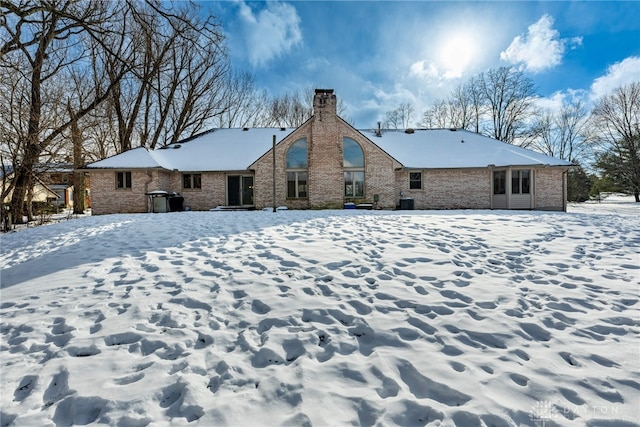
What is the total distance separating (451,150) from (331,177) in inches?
331

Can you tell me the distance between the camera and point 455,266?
4781mm

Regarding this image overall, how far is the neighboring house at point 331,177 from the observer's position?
16094 millimetres

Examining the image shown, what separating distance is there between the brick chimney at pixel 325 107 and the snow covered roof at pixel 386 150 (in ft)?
11.9

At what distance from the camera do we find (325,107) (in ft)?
52.2

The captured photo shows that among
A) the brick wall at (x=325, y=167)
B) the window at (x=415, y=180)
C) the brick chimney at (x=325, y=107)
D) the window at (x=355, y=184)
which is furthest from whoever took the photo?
the window at (x=415, y=180)

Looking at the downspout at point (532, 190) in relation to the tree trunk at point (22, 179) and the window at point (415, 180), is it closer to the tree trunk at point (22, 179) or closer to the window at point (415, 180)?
the window at point (415, 180)

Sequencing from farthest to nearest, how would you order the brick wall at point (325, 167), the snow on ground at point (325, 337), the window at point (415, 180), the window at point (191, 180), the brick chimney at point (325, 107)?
1. the window at point (191, 180)
2. the window at point (415, 180)
3. the brick wall at point (325, 167)
4. the brick chimney at point (325, 107)
5. the snow on ground at point (325, 337)

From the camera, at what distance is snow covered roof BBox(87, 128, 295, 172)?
53.9ft

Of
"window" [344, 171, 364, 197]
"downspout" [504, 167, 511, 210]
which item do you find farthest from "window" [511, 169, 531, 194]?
"window" [344, 171, 364, 197]

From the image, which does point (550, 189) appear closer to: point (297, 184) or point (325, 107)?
point (325, 107)

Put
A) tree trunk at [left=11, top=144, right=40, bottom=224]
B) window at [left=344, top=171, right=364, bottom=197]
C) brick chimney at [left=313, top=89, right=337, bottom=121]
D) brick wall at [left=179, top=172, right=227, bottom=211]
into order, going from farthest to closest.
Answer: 1. brick wall at [left=179, top=172, right=227, bottom=211]
2. window at [left=344, top=171, right=364, bottom=197]
3. brick chimney at [left=313, top=89, right=337, bottom=121]
4. tree trunk at [left=11, top=144, right=40, bottom=224]

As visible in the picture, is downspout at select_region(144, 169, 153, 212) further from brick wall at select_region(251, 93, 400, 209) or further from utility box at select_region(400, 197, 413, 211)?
utility box at select_region(400, 197, 413, 211)

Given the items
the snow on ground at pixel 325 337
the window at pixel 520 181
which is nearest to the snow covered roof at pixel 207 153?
the snow on ground at pixel 325 337

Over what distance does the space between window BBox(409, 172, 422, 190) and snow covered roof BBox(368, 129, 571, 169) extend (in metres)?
0.55
